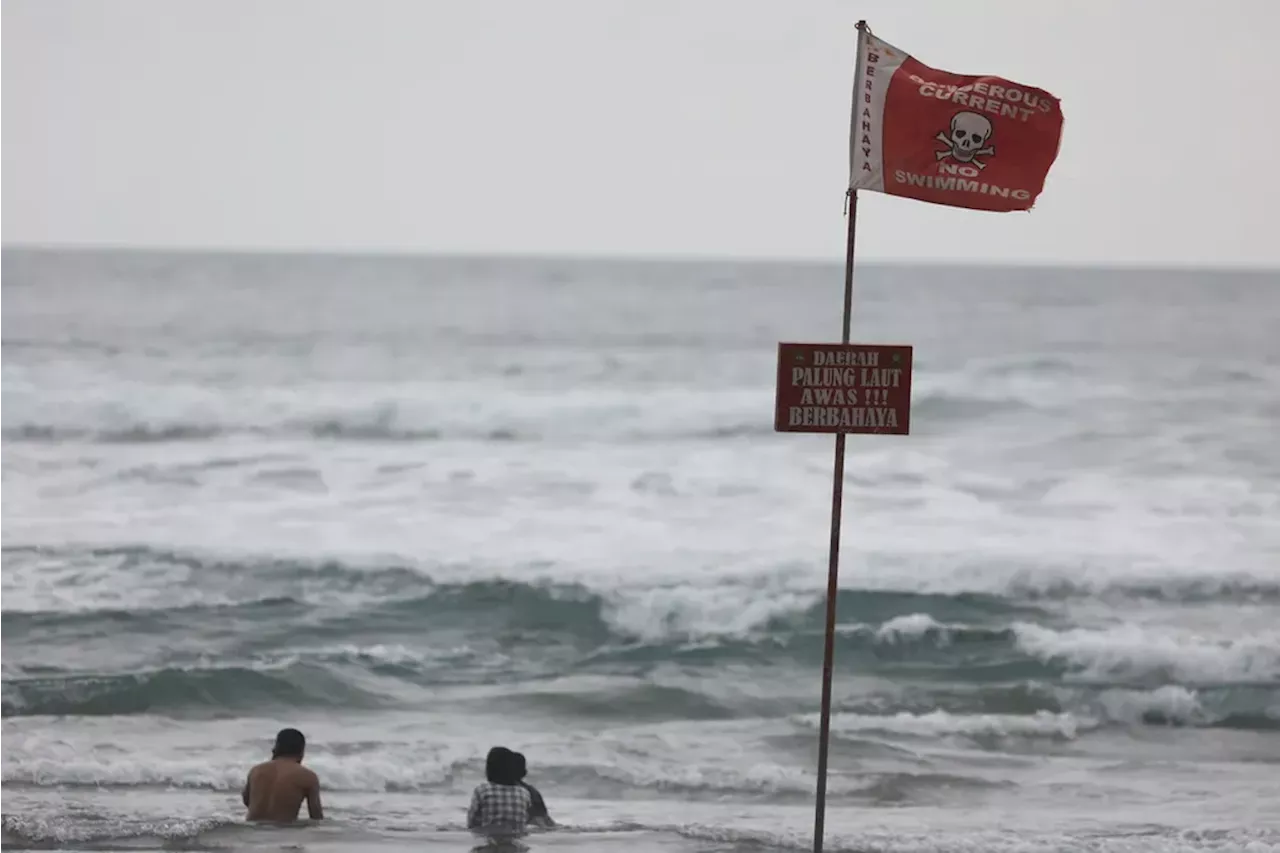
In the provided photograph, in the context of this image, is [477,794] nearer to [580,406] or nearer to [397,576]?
[397,576]

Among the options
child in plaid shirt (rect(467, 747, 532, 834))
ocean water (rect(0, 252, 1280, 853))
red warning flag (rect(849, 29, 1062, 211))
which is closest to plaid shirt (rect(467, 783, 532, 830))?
child in plaid shirt (rect(467, 747, 532, 834))

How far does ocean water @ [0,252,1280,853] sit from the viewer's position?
6.33 m

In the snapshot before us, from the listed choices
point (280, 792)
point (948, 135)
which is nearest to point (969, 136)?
point (948, 135)

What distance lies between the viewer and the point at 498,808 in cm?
499

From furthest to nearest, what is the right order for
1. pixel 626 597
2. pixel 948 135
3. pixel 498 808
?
1. pixel 626 597
2. pixel 498 808
3. pixel 948 135

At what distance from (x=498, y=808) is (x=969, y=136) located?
2655 millimetres

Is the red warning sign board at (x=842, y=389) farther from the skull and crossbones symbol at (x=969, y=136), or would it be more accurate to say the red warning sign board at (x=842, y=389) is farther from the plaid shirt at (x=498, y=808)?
the plaid shirt at (x=498, y=808)

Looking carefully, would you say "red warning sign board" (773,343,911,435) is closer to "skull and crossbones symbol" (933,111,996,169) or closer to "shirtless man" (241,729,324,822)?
"skull and crossbones symbol" (933,111,996,169)

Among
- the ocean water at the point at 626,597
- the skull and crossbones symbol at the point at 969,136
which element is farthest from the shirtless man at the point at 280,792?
the skull and crossbones symbol at the point at 969,136

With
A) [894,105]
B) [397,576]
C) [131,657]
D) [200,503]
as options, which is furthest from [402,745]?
[200,503]

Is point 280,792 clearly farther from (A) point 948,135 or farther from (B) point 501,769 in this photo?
(A) point 948,135

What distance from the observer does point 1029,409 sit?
55.4ft

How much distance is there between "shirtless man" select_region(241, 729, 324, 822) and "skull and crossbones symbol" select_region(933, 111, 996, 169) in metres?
2.95

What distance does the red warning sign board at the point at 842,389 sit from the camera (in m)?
4.13
